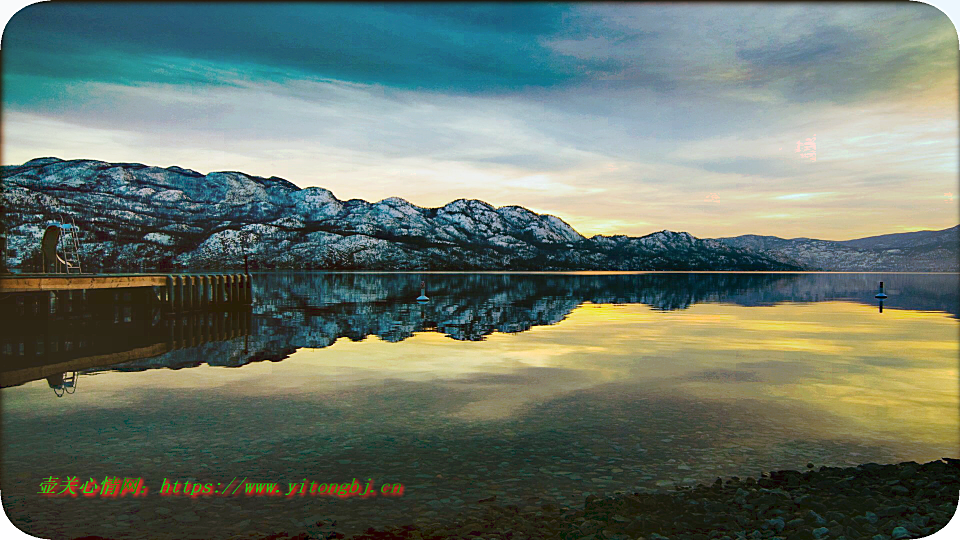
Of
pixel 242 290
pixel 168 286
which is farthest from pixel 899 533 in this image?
pixel 242 290

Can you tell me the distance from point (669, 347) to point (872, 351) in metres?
9.59

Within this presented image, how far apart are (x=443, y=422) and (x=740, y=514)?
25.1 feet

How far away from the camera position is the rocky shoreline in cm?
847

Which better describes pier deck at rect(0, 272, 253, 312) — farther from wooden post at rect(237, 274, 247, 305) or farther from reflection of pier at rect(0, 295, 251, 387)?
reflection of pier at rect(0, 295, 251, 387)

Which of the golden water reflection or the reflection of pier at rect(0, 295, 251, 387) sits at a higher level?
the golden water reflection

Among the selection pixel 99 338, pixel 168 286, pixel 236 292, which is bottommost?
pixel 99 338

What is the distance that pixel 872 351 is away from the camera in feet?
92.1

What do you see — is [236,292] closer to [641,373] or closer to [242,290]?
[242,290]

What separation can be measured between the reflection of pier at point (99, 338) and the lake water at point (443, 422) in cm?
196

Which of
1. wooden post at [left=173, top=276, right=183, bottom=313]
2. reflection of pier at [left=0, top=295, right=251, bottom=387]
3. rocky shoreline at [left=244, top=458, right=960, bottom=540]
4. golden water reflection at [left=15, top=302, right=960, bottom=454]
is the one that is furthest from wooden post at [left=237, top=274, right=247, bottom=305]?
rocky shoreline at [left=244, top=458, right=960, bottom=540]

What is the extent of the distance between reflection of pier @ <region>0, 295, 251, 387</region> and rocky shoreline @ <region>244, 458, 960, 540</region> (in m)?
19.4

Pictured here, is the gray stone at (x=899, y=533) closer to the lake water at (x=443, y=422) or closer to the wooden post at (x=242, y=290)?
the lake water at (x=443, y=422)

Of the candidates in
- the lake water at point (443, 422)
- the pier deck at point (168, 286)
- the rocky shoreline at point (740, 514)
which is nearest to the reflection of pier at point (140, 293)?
the pier deck at point (168, 286)

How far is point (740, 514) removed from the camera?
9.07m
